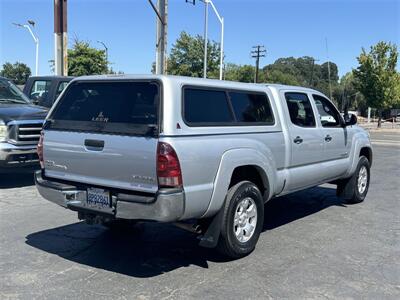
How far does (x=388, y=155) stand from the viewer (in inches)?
667

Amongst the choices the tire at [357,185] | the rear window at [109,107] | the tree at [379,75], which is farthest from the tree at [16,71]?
the rear window at [109,107]

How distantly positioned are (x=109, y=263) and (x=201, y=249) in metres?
1.10

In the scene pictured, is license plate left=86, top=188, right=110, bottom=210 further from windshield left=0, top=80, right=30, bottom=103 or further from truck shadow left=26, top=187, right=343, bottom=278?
windshield left=0, top=80, right=30, bottom=103

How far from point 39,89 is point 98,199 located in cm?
808

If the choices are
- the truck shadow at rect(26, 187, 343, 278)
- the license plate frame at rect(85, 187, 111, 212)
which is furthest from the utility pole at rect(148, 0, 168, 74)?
the license plate frame at rect(85, 187, 111, 212)

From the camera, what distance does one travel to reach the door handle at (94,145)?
15.0 ft

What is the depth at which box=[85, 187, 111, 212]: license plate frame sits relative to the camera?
178 inches

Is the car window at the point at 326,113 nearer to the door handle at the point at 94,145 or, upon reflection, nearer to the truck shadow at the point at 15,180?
the door handle at the point at 94,145

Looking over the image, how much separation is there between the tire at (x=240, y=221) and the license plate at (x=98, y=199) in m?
1.15

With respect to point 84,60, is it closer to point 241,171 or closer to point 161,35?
point 161,35

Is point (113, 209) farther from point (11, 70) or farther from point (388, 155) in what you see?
point (11, 70)

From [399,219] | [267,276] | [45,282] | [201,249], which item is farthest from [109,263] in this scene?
[399,219]

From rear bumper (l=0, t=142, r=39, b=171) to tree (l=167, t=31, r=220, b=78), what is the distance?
150 feet

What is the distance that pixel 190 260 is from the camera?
199 inches
